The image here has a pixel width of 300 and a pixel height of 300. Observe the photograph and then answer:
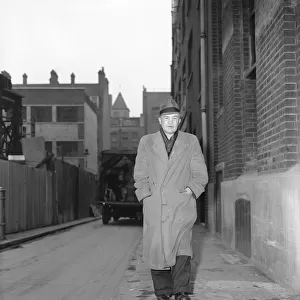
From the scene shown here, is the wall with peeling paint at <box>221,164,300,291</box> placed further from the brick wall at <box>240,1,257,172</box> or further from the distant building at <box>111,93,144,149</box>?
the distant building at <box>111,93,144,149</box>

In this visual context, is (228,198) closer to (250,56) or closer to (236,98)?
(236,98)

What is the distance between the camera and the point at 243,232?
25.9ft

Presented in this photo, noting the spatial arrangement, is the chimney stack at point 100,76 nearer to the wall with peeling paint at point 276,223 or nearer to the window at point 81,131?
the window at point 81,131

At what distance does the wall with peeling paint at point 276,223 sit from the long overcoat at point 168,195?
3.80ft

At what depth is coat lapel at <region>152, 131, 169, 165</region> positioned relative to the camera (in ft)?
15.0

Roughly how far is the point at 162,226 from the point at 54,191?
1503 cm

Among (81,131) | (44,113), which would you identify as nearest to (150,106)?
(81,131)

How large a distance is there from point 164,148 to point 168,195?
0.44 m

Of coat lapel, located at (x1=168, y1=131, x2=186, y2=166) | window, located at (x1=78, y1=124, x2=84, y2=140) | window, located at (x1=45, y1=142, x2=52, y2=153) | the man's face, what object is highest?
window, located at (x1=78, y1=124, x2=84, y2=140)

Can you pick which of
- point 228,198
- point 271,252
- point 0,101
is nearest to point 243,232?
point 228,198

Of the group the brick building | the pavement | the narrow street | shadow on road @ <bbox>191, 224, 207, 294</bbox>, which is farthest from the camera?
shadow on road @ <bbox>191, 224, 207, 294</bbox>

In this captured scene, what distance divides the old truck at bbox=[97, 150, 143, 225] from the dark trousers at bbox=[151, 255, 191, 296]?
50.3 feet

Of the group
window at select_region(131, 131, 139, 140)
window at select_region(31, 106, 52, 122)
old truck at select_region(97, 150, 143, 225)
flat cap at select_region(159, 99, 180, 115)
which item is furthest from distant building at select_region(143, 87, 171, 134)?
flat cap at select_region(159, 99, 180, 115)

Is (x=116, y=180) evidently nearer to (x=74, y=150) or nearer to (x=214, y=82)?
(x=214, y=82)
